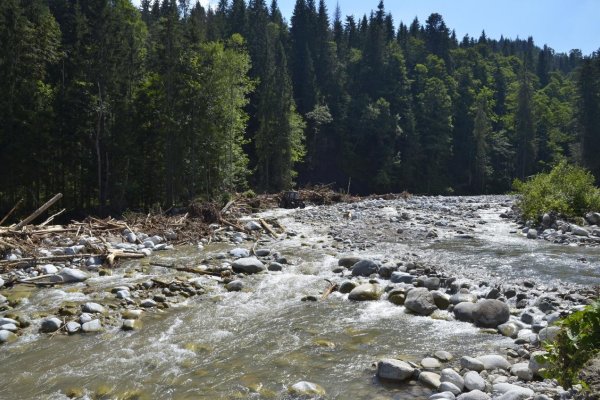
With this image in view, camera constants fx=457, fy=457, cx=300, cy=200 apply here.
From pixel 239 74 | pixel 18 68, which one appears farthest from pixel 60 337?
pixel 239 74

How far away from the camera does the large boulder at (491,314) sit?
7.73m

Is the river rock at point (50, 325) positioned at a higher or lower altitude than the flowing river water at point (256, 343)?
higher

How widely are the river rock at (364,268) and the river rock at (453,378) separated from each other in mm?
5431

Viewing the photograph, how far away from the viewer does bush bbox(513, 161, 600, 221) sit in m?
18.9

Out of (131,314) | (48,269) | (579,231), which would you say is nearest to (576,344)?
(131,314)

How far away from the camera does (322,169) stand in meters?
61.2

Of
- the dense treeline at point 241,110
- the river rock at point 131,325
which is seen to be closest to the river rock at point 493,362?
the river rock at point 131,325

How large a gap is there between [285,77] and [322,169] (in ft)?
60.3

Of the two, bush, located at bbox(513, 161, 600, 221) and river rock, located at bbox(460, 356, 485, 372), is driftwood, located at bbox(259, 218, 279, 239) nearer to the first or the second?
bush, located at bbox(513, 161, 600, 221)

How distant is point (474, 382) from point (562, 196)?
1651cm

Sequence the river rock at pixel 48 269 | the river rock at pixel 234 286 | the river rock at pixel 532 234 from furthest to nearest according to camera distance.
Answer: the river rock at pixel 532 234 → the river rock at pixel 48 269 → the river rock at pixel 234 286

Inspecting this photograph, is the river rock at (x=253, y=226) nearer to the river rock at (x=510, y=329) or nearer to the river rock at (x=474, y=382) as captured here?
the river rock at (x=510, y=329)

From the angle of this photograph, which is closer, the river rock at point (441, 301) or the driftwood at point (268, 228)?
the river rock at point (441, 301)

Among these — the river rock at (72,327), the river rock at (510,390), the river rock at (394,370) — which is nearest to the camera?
the river rock at (510,390)
